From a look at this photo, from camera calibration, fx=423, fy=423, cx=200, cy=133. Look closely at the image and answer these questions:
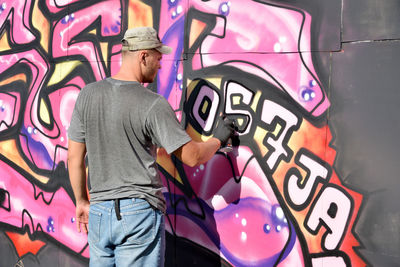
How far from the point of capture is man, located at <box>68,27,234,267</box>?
7.80ft

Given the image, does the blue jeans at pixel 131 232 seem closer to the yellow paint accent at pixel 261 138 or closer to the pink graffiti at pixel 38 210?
the yellow paint accent at pixel 261 138

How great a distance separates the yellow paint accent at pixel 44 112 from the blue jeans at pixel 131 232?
6.50 ft

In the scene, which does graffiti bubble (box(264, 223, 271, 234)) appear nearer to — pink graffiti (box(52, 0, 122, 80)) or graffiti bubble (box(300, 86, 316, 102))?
graffiti bubble (box(300, 86, 316, 102))

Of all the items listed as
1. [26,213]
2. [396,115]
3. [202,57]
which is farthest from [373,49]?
[26,213]

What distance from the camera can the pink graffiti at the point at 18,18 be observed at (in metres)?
4.30

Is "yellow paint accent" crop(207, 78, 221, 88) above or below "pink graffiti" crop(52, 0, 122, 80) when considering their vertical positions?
below

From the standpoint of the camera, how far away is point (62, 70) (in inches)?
159

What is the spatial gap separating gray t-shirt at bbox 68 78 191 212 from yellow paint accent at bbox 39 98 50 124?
1.79 m

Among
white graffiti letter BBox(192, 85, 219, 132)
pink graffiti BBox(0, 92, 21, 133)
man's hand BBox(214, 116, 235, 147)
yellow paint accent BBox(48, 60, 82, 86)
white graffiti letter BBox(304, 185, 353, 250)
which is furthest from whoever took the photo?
pink graffiti BBox(0, 92, 21, 133)

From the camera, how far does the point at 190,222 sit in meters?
3.37

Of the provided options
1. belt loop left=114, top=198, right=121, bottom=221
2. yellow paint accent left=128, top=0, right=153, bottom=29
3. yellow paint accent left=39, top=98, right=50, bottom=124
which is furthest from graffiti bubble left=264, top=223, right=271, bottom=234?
yellow paint accent left=39, top=98, right=50, bottom=124

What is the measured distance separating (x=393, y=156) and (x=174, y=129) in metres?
1.34

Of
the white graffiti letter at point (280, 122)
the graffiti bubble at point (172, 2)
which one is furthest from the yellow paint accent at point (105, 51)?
the white graffiti letter at point (280, 122)

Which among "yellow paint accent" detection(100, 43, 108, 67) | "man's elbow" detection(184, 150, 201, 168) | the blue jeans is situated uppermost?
"yellow paint accent" detection(100, 43, 108, 67)
